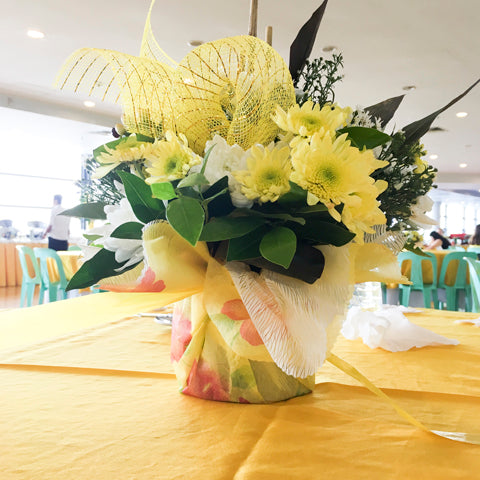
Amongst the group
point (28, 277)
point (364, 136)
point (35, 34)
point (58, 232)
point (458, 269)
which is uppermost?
point (35, 34)

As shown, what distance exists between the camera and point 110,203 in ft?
2.07

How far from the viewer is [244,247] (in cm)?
48

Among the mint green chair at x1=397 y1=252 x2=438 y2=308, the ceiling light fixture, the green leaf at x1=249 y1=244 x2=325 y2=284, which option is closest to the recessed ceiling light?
the ceiling light fixture

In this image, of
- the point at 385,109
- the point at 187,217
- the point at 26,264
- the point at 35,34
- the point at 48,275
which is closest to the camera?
the point at 187,217

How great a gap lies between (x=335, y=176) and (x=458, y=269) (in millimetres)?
4370

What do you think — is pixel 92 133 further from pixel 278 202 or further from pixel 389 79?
pixel 278 202

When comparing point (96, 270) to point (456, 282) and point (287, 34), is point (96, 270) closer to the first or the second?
point (456, 282)

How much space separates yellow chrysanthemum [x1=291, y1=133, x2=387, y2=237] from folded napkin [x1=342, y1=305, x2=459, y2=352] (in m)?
0.44

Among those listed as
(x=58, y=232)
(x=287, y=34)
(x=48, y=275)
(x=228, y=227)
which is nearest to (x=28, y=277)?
(x=48, y=275)

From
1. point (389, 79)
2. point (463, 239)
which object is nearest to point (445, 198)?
point (463, 239)

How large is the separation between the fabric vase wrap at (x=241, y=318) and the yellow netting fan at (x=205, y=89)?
6.5 inches

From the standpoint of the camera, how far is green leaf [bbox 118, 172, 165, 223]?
0.50 metres

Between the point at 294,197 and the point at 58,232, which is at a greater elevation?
the point at 294,197

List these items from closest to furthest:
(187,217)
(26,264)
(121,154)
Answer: (187,217) → (121,154) → (26,264)
